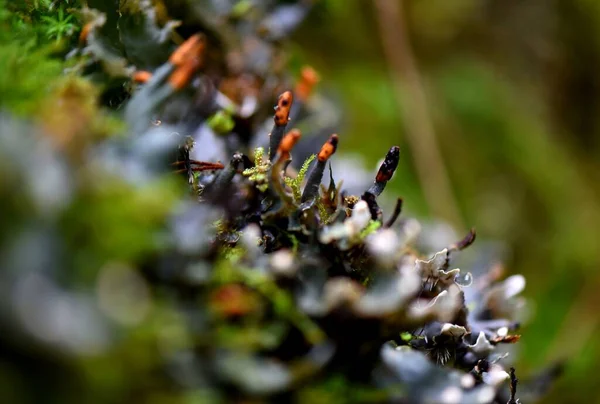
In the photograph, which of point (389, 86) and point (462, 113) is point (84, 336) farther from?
point (462, 113)

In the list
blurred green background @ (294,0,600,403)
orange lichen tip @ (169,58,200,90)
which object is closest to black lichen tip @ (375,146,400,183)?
orange lichen tip @ (169,58,200,90)

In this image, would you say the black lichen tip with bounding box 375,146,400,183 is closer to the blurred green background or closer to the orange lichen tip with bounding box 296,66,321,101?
the orange lichen tip with bounding box 296,66,321,101

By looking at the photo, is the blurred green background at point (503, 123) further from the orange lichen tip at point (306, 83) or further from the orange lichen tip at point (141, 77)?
the orange lichen tip at point (141, 77)

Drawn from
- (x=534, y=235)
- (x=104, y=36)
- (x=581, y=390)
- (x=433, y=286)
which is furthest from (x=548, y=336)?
(x=104, y=36)

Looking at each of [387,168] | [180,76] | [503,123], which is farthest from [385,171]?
[503,123]

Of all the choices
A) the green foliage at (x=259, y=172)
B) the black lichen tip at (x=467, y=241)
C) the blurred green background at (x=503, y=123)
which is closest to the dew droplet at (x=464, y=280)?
the black lichen tip at (x=467, y=241)
